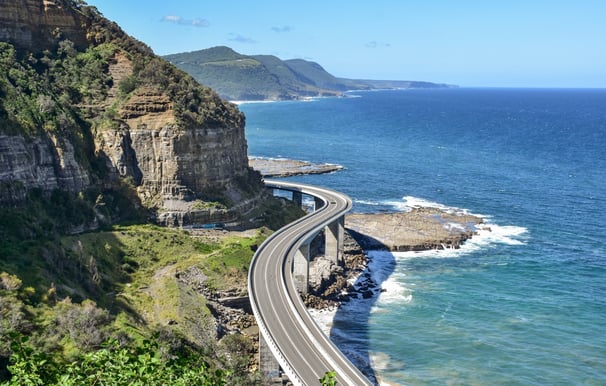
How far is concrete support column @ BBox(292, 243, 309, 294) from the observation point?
88.8 m

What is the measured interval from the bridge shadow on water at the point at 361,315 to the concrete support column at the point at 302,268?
643 centimetres

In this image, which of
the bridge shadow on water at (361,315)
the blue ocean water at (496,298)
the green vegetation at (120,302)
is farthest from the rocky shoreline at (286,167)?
the green vegetation at (120,302)

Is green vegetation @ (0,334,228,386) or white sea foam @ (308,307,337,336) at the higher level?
green vegetation @ (0,334,228,386)

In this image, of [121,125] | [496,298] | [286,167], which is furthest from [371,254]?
[286,167]

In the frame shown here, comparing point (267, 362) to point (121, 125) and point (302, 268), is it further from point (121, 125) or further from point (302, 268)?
point (121, 125)

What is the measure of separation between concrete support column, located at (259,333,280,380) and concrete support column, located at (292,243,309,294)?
25.9 m

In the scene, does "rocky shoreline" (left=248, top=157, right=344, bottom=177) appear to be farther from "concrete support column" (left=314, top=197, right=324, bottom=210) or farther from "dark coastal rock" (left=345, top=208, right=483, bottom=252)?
"dark coastal rock" (left=345, top=208, right=483, bottom=252)

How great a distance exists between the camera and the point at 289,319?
64625 millimetres

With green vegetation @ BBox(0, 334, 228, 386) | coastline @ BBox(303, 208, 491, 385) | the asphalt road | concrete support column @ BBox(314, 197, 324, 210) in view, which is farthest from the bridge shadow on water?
green vegetation @ BBox(0, 334, 228, 386)

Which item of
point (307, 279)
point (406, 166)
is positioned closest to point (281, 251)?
point (307, 279)

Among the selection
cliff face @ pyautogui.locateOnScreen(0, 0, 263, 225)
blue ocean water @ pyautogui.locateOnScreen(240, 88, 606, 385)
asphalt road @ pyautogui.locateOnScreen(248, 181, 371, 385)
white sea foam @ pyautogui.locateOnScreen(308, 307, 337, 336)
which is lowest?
white sea foam @ pyautogui.locateOnScreen(308, 307, 337, 336)

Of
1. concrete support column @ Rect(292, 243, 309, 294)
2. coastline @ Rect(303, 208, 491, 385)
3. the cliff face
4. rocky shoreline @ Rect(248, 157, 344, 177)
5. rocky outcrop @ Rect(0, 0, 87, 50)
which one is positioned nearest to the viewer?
coastline @ Rect(303, 208, 491, 385)

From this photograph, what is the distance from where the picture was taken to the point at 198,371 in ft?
85.0

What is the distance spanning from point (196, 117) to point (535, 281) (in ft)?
196
